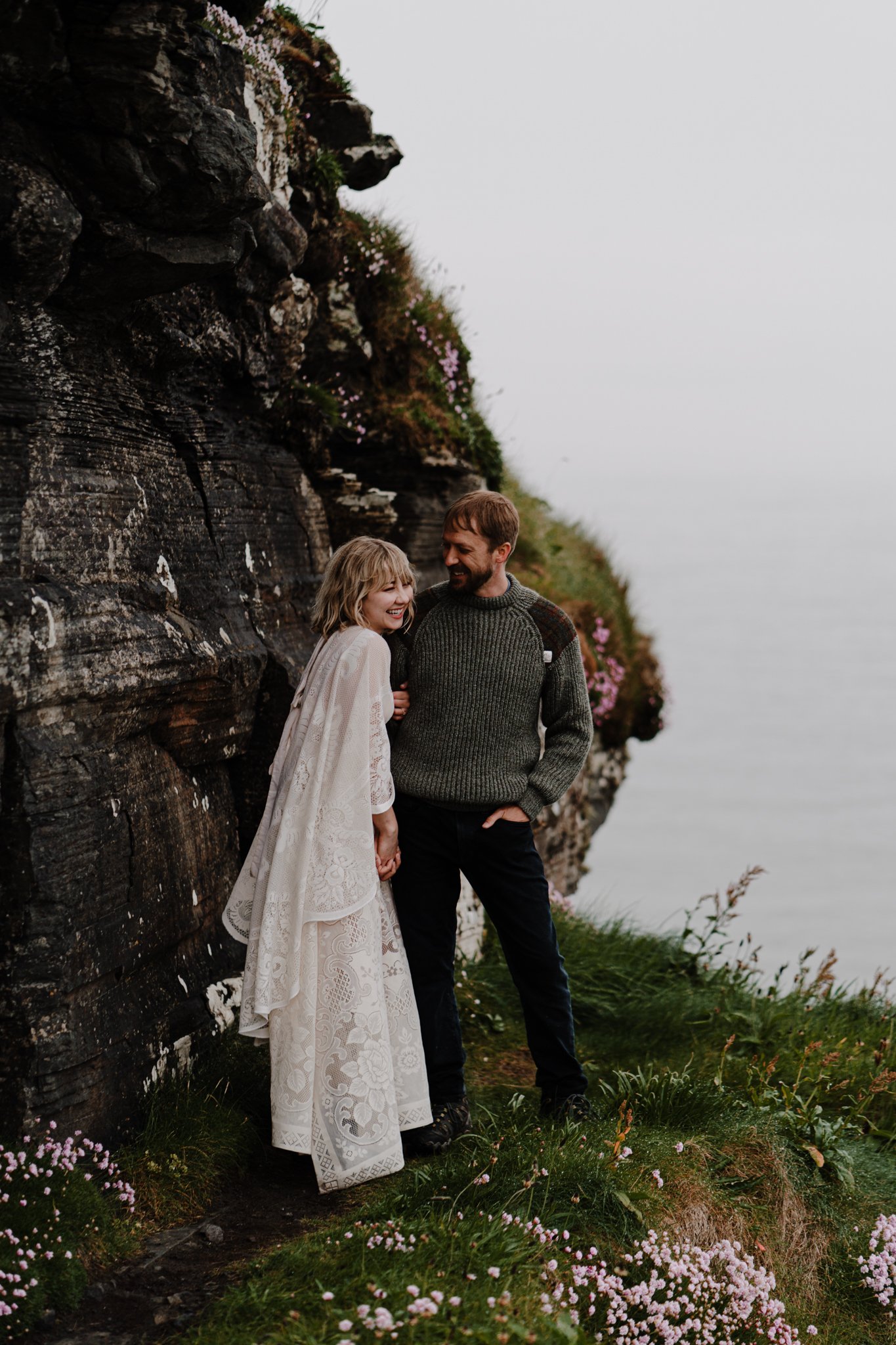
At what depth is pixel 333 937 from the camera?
4883mm

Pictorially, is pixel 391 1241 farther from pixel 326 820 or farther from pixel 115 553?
pixel 115 553

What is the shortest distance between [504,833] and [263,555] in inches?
96.9

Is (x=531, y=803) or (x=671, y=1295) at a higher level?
(x=531, y=803)

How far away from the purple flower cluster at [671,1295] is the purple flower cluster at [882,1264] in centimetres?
63

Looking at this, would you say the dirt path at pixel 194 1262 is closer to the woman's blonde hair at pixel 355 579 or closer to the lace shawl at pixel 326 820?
the lace shawl at pixel 326 820

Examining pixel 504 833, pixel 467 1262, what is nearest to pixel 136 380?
pixel 504 833

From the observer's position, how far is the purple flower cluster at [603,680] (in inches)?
532

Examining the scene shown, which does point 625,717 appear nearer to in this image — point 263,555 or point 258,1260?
point 263,555

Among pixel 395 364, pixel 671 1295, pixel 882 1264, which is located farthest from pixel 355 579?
pixel 395 364

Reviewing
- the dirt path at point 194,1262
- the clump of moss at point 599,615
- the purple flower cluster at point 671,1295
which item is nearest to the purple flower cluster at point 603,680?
the clump of moss at point 599,615

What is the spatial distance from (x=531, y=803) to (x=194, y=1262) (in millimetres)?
2298

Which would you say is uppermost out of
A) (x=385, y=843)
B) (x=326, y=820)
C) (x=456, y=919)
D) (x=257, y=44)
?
(x=257, y=44)

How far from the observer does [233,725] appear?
6.12m

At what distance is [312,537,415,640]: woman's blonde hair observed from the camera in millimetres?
5020
